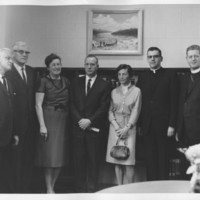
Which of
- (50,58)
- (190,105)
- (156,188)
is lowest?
(156,188)

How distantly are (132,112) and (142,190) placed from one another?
0.36m

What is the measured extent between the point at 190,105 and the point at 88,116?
337 mm

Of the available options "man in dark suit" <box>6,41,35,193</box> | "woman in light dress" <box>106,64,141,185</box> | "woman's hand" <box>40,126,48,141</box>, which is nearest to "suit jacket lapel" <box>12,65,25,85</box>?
"man in dark suit" <box>6,41,35,193</box>

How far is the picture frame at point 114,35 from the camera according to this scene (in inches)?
48.9

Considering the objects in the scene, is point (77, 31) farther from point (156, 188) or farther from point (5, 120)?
point (156, 188)

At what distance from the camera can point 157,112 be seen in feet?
4.30

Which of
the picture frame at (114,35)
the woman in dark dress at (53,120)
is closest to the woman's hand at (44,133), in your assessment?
the woman in dark dress at (53,120)

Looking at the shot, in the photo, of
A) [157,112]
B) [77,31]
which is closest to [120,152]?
[157,112]

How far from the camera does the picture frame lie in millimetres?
1242

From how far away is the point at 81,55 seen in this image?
1.27 meters

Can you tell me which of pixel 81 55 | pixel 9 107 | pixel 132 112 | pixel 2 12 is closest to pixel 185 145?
pixel 132 112

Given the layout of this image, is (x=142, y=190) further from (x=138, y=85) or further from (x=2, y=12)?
(x=2, y=12)

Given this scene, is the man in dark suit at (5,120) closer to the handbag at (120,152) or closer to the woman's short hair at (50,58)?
the woman's short hair at (50,58)

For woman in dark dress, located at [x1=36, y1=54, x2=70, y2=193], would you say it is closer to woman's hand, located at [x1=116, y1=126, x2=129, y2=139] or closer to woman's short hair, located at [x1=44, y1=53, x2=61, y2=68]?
woman's short hair, located at [x1=44, y1=53, x2=61, y2=68]
